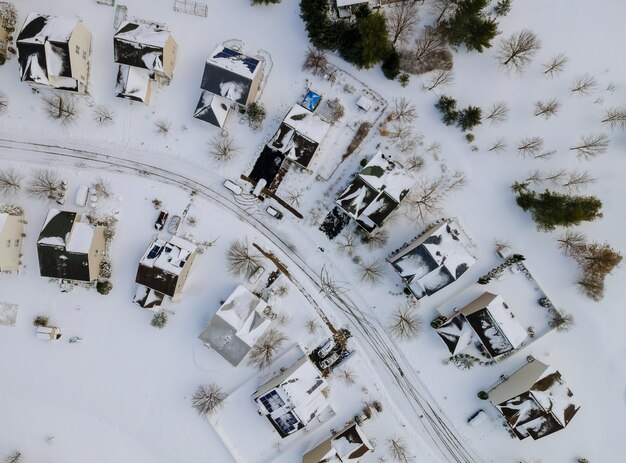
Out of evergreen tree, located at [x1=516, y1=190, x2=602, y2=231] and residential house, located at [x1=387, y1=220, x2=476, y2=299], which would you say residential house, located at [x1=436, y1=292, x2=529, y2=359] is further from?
evergreen tree, located at [x1=516, y1=190, x2=602, y2=231]

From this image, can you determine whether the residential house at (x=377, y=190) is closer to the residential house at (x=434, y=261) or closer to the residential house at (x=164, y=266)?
the residential house at (x=434, y=261)

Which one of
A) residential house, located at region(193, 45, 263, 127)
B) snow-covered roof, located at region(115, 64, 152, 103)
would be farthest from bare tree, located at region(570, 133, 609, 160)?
snow-covered roof, located at region(115, 64, 152, 103)

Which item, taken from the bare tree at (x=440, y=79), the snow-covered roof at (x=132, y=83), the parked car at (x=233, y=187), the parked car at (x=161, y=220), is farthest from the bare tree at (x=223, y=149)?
the bare tree at (x=440, y=79)

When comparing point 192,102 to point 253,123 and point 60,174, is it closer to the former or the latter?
point 253,123

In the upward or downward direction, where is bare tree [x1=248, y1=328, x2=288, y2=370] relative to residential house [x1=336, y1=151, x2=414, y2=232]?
downward

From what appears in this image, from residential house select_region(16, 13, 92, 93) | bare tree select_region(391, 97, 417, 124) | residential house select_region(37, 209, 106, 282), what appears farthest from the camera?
bare tree select_region(391, 97, 417, 124)

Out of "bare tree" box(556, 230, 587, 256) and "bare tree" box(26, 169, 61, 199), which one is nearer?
"bare tree" box(556, 230, 587, 256)
